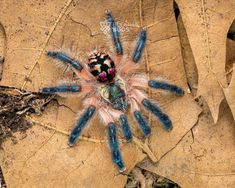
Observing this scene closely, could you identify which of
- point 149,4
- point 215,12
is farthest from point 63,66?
point 215,12

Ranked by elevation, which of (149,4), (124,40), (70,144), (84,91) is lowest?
(70,144)

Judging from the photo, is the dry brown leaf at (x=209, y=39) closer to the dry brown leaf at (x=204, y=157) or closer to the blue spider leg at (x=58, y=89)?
the dry brown leaf at (x=204, y=157)

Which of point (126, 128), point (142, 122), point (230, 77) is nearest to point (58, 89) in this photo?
point (126, 128)

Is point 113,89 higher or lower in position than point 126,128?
higher

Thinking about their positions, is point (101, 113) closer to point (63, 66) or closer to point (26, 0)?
point (63, 66)

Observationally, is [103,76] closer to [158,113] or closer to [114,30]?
[114,30]

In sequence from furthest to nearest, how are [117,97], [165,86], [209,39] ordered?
[117,97] → [165,86] → [209,39]

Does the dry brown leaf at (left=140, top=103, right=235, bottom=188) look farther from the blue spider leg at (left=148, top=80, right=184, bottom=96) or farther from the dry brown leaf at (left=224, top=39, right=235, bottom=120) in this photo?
the blue spider leg at (left=148, top=80, right=184, bottom=96)
